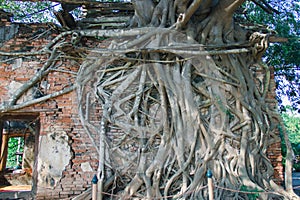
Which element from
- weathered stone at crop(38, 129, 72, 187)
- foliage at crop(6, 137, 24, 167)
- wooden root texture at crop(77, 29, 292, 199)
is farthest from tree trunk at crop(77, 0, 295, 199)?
foliage at crop(6, 137, 24, 167)

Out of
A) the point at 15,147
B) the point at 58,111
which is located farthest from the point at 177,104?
the point at 15,147

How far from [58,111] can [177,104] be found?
1706 millimetres

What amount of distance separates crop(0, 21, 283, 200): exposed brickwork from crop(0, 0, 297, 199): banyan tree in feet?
0.55

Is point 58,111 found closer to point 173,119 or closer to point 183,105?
point 173,119

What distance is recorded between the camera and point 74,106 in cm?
410

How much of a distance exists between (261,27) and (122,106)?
9.37 ft

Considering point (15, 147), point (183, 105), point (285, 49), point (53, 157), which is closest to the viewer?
point (53, 157)

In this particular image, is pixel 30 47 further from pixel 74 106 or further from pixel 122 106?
pixel 122 106

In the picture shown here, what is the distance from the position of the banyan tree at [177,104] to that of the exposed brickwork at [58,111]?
0.55 feet

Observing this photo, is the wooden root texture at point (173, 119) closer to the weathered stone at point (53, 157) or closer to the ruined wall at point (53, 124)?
the ruined wall at point (53, 124)

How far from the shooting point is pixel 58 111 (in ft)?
13.3

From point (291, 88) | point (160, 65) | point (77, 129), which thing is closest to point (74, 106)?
point (77, 129)

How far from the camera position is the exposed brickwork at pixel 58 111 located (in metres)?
3.81

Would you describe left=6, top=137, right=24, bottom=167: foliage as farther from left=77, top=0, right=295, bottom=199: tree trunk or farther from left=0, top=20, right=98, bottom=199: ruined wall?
left=77, top=0, right=295, bottom=199: tree trunk
